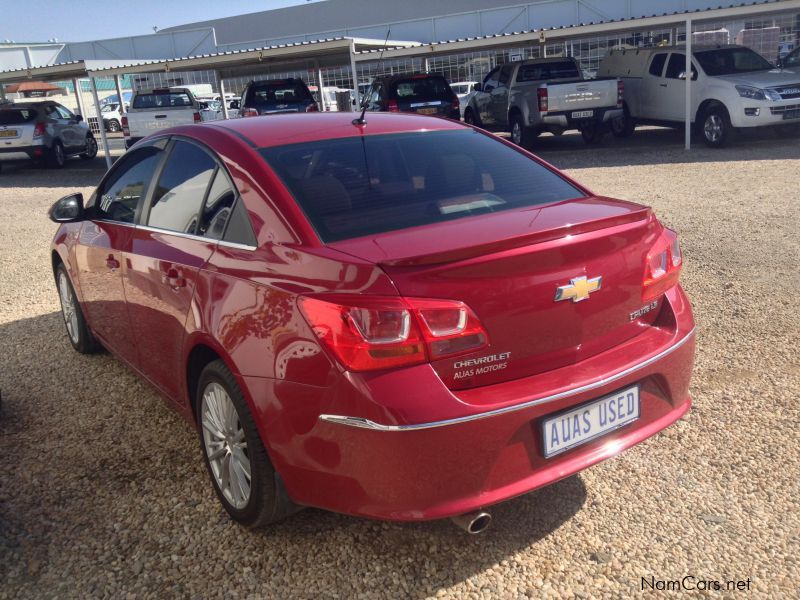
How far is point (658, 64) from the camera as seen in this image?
16.5m

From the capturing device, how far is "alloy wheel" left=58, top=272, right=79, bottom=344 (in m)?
5.05

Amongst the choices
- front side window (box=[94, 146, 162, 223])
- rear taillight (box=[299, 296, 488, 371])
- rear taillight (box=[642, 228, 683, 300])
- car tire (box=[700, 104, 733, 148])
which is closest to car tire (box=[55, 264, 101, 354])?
front side window (box=[94, 146, 162, 223])

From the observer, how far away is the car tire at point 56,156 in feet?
65.2

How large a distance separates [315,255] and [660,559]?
1.65 meters

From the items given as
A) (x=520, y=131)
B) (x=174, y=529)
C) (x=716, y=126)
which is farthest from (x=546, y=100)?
(x=174, y=529)

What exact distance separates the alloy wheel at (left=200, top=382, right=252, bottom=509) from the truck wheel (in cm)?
1611

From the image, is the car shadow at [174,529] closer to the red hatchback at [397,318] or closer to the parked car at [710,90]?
the red hatchback at [397,318]

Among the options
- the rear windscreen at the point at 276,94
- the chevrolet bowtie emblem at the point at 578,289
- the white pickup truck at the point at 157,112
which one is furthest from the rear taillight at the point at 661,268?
the white pickup truck at the point at 157,112

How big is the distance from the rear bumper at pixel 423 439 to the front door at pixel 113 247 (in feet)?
5.22

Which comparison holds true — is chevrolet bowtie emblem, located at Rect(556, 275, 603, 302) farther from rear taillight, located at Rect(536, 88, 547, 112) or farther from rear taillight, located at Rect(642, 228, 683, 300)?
rear taillight, located at Rect(536, 88, 547, 112)

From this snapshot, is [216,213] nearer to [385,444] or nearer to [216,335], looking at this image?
[216,335]

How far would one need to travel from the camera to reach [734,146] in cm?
1511

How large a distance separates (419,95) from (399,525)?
15260 millimetres

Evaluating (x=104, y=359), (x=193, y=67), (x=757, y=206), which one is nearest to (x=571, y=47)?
(x=193, y=67)
